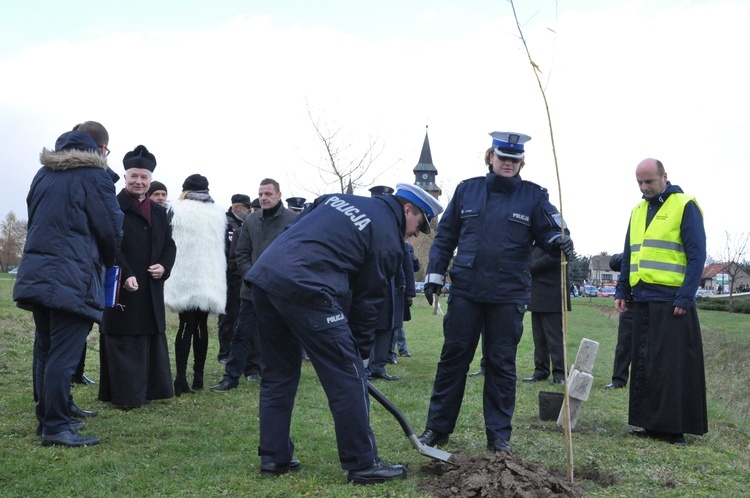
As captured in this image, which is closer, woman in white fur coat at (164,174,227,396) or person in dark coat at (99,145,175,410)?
person in dark coat at (99,145,175,410)

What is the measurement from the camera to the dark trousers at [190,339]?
26.3 ft

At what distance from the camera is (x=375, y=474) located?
15.3 ft

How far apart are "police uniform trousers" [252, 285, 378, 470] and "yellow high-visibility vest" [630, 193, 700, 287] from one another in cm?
329

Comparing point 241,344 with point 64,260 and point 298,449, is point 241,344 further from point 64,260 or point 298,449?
point 64,260

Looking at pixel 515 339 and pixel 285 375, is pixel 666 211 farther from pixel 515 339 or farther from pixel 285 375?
pixel 285 375

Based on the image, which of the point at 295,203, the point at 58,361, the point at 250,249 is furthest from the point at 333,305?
the point at 295,203

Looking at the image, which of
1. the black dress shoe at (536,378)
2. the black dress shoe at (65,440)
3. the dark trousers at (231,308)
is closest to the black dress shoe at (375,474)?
the black dress shoe at (65,440)

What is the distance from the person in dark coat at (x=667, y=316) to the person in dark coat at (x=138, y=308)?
4.54m

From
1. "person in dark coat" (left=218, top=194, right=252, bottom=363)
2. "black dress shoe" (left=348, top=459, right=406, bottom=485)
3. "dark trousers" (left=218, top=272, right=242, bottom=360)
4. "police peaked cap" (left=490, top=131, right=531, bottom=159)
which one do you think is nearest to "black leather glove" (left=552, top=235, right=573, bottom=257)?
"police peaked cap" (left=490, top=131, right=531, bottom=159)

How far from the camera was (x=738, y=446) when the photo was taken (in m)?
6.61

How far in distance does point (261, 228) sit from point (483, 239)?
12.6 feet

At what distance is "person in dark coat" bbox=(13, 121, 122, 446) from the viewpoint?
5.43 meters

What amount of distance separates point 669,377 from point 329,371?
11.3ft

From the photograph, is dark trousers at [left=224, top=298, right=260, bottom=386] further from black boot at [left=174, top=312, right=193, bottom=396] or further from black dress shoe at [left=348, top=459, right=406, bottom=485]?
black dress shoe at [left=348, top=459, right=406, bottom=485]
